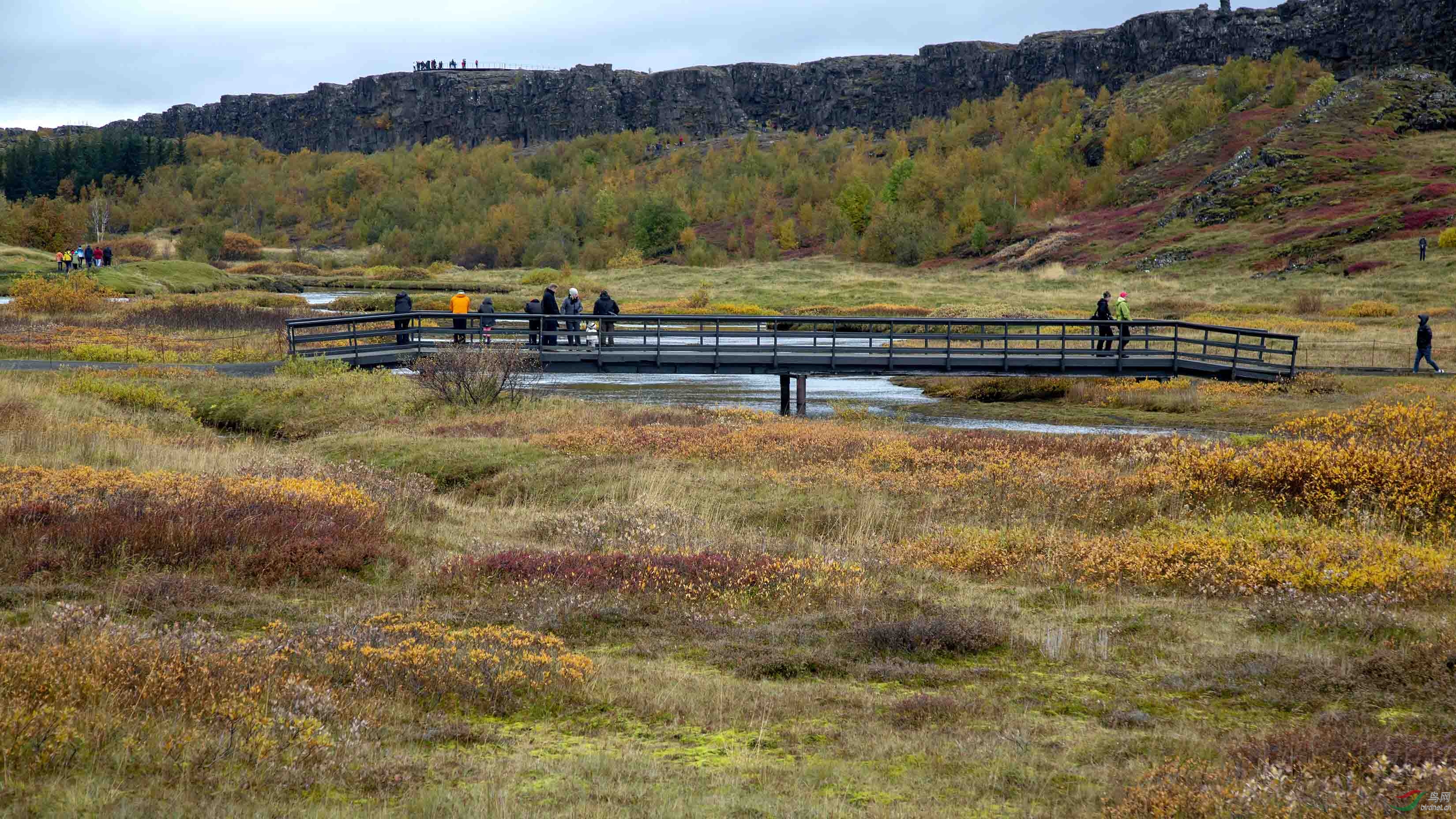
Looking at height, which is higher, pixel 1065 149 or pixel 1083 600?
pixel 1065 149

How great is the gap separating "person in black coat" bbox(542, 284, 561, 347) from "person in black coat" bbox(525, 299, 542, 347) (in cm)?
17

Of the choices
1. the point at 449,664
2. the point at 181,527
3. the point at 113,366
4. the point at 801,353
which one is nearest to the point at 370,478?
the point at 181,527

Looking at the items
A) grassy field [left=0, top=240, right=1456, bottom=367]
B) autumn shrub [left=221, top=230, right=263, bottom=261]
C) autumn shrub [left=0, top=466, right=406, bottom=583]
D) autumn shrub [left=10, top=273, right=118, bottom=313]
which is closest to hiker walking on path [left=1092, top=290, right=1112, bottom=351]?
grassy field [left=0, top=240, right=1456, bottom=367]

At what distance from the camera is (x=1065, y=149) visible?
388ft

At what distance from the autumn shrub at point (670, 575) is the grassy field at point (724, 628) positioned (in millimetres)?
44

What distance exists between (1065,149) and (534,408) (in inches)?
4125

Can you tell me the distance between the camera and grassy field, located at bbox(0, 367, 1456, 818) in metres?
5.95

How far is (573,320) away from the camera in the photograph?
28734 millimetres

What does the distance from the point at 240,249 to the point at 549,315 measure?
105 meters

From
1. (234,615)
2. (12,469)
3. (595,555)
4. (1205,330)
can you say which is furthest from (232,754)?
(1205,330)

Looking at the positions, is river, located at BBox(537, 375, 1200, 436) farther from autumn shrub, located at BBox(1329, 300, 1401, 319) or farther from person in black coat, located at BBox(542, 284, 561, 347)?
autumn shrub, located at BBox(1329, 300, 1401, 319)

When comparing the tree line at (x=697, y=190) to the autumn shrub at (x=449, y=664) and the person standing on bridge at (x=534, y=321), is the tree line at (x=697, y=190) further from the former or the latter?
the autumn shrub at (x=449, y=664)

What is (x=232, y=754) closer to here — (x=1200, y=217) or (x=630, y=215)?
(x=1200, y=217)

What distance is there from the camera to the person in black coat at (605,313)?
28.5 metres
